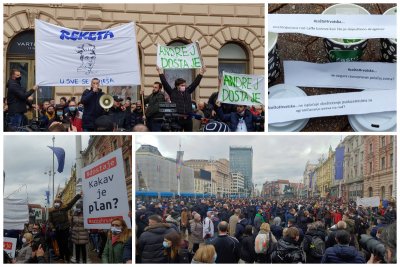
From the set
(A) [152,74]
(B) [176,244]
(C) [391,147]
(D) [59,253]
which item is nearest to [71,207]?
(D) [59,253]

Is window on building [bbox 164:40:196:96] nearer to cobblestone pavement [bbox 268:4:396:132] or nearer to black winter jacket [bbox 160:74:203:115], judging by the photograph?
cobblestone pavement [bbox 268:4:396:132]

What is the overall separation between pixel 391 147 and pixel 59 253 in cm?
456

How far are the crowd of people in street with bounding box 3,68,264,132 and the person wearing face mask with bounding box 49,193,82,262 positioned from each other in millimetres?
1214

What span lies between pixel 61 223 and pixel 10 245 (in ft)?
2.32

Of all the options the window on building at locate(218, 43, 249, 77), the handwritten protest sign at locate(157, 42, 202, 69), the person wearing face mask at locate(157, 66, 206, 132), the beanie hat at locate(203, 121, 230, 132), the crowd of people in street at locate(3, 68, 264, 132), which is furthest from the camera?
the window on building at locate(218, 43, 249, 77)

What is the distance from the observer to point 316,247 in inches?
395

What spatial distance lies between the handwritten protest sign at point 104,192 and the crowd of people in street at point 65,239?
0.28ft

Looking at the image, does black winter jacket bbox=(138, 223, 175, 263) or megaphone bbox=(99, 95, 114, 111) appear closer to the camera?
black winter jacket bbox=(138, 223, 175, 263)

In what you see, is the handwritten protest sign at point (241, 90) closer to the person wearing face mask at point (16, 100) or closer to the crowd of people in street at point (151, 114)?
the crowd of people in street at point (151, 114)

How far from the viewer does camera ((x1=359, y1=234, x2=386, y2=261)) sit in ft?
32.6

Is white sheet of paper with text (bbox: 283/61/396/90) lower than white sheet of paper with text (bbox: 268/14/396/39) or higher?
lower

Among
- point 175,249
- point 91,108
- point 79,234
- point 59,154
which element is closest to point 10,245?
point 79,234

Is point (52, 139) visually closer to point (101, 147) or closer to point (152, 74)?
point (101, 147)

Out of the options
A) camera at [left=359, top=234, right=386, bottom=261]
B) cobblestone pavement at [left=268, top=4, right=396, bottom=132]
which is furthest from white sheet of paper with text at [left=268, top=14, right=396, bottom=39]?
camera at [left=359, top=234, right=386, bottom=261]
